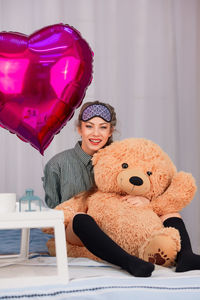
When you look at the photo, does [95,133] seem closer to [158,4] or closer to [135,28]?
[135,28]

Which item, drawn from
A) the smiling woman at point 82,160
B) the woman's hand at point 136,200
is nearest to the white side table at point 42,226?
the woman's hand at point 136,200

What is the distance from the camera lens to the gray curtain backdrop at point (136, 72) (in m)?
2.41

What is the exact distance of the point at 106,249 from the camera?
3.56 feet

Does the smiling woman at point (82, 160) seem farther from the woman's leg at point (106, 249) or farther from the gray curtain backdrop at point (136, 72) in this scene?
the gray curtain backdrop at point (136, 72)

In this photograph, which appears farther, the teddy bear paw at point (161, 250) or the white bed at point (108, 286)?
the teddy bear paw at point (161, 250)

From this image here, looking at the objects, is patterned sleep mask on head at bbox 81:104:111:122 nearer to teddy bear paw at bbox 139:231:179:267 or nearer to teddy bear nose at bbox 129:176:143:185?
teddy bear nose at bbox 129:176:143:185

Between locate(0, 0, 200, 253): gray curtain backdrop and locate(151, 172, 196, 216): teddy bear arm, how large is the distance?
111 cm

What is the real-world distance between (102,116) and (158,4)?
1.30 meters

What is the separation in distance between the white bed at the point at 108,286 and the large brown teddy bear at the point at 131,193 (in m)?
0.16

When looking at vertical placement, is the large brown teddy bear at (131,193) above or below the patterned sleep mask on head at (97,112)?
below

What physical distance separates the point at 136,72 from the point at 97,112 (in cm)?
104

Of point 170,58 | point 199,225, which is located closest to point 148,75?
point 170,58

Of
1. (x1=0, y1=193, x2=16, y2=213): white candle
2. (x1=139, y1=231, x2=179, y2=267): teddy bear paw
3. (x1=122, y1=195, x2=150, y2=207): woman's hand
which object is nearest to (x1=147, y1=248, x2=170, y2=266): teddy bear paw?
(x1=139, y1=231, x2=179, y2=267): teddy bear paw

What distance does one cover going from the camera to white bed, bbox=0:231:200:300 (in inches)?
33.0
